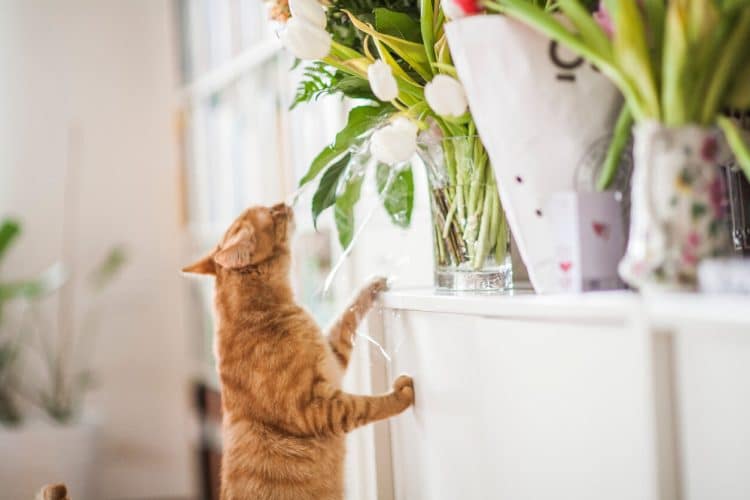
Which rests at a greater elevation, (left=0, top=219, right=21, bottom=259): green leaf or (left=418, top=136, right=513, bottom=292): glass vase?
(left=0, top=219, right=21, bottom=259): green leaf

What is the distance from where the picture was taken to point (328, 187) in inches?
41.9

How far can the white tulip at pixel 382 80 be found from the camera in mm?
886

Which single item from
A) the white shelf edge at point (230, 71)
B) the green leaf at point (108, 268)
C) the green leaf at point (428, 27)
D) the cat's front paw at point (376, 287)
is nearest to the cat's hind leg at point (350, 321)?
the cat's front paw at point (376, 287)

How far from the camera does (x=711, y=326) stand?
1.96ft

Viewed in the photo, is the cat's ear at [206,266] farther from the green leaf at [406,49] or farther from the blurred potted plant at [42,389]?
the blurred potted plant at [42,389]

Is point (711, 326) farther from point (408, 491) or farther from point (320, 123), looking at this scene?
point (320, 123)

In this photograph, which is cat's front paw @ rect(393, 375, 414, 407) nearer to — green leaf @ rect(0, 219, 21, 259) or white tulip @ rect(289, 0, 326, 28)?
white tulip @ rect(289, 0, 326, 28)

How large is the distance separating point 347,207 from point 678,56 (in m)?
0.54

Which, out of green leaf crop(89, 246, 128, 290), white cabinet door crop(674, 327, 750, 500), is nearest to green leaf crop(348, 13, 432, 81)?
white cabinet door crop(674, 327, 750, 500)

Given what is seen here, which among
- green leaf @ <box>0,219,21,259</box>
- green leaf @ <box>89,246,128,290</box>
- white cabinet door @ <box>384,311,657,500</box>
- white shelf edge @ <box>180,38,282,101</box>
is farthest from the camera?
green leaf @ <box>89,246,128,290</box>

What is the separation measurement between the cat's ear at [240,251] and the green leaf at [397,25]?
12.6 inches

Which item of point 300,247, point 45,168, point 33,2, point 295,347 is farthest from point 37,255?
point 295,347

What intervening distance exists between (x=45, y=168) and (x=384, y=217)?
1.91 meters

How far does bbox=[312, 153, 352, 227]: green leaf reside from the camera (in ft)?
3.47
